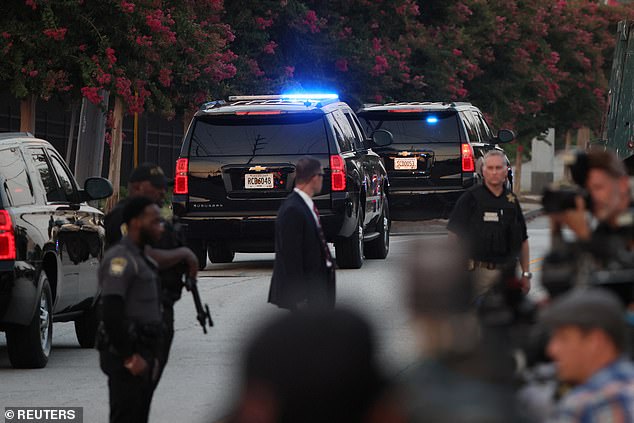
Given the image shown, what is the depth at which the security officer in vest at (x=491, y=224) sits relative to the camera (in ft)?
34.8

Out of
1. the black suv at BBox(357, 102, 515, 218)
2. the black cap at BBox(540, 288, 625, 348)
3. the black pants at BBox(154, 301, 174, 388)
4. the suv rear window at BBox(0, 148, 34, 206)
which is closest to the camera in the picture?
the black cap at BBox(540, 288, 625, 348)

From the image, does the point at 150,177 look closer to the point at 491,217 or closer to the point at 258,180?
the point at 491,217

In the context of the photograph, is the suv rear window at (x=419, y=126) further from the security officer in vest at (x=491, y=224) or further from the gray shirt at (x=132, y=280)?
the gray shirt at (x=132, y=280)

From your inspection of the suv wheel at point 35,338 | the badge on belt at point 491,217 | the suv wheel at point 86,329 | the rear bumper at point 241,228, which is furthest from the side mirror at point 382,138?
the badge on belt at point 491,217

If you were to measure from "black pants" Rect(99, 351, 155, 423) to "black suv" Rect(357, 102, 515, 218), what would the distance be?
17410mm

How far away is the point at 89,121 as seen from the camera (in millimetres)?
30562

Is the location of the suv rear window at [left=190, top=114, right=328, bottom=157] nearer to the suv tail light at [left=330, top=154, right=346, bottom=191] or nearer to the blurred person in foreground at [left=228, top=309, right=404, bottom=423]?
the suv tail light at [left=330, top=154, right=346, bottom=191]

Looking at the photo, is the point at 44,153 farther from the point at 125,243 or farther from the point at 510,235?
the point at 125,243

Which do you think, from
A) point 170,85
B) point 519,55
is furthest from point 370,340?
point 519,55

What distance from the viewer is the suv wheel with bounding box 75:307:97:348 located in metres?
14.7

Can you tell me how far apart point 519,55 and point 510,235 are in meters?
37.1

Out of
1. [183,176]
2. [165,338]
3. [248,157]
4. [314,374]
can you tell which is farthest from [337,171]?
[314,374]

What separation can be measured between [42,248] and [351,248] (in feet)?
26.8

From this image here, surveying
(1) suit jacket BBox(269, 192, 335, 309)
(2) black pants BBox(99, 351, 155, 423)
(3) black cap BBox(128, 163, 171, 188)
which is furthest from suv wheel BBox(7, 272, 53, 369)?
(2) black pants BBox(99, 351, 155, 423)
